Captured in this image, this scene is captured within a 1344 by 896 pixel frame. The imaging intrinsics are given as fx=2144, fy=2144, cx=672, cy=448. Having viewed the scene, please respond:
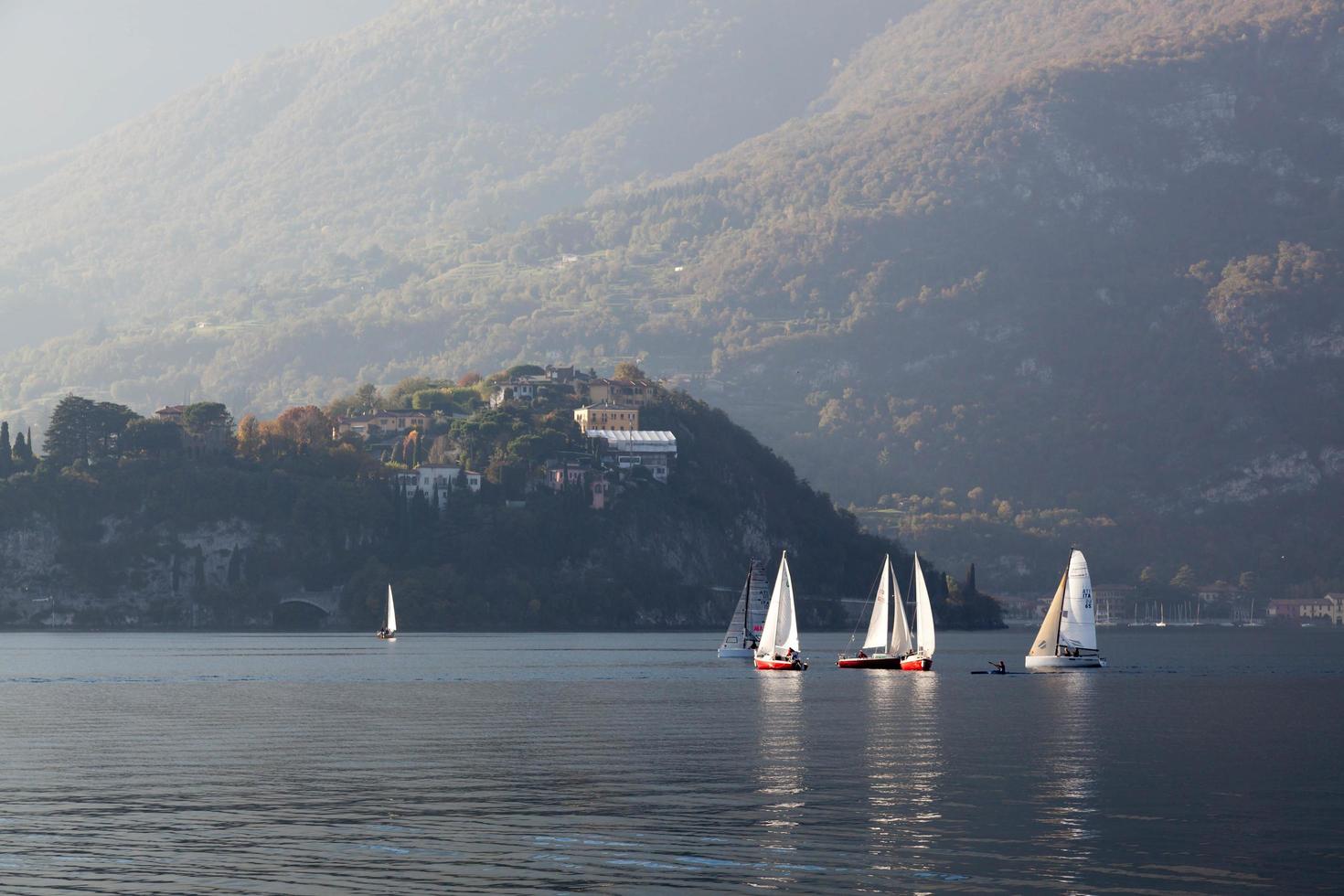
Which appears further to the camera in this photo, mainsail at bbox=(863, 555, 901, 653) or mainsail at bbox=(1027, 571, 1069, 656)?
mainsail at bbox=(1027, 571, 1069, 656)

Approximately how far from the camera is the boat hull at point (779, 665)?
5901 inches

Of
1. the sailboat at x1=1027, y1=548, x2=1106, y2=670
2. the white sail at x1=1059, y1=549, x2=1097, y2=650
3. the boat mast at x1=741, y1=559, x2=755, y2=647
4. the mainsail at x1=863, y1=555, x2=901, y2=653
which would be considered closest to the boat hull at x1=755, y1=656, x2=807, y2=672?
the mainsail at x1=863, y1=555, x2=901, y2=653

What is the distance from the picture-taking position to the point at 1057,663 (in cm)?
→ 15800

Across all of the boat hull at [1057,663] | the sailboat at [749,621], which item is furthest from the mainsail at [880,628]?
the sailboat at [749,621]

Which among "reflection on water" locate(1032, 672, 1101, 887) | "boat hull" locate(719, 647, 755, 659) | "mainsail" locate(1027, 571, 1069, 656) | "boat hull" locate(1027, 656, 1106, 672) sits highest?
"mainsail" locate(1027, 571, 1069, 656)

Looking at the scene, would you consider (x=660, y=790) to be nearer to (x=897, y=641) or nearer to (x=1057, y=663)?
(x=897, y=641)

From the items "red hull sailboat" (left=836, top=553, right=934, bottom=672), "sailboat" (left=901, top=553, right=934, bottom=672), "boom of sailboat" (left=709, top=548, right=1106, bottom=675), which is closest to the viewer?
"boom of sailboat" (left=709, top=548, right=1106, bottom=675)

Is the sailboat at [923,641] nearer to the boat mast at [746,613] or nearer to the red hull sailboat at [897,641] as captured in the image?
the red hull sailboat at [897,641]

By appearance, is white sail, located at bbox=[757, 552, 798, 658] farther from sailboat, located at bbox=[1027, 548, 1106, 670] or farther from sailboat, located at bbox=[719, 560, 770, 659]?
sailboat, located at bbox=[1027, 548, 1106, 670]

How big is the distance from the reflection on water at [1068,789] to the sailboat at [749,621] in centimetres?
5779

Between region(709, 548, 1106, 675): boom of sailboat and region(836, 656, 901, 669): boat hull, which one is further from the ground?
region(709, 548, 1106, 675): boom of sailboat

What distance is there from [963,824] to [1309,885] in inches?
455

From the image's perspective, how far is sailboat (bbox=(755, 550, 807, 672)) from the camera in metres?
150

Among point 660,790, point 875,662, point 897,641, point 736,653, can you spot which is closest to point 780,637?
Answer: point 875,662
